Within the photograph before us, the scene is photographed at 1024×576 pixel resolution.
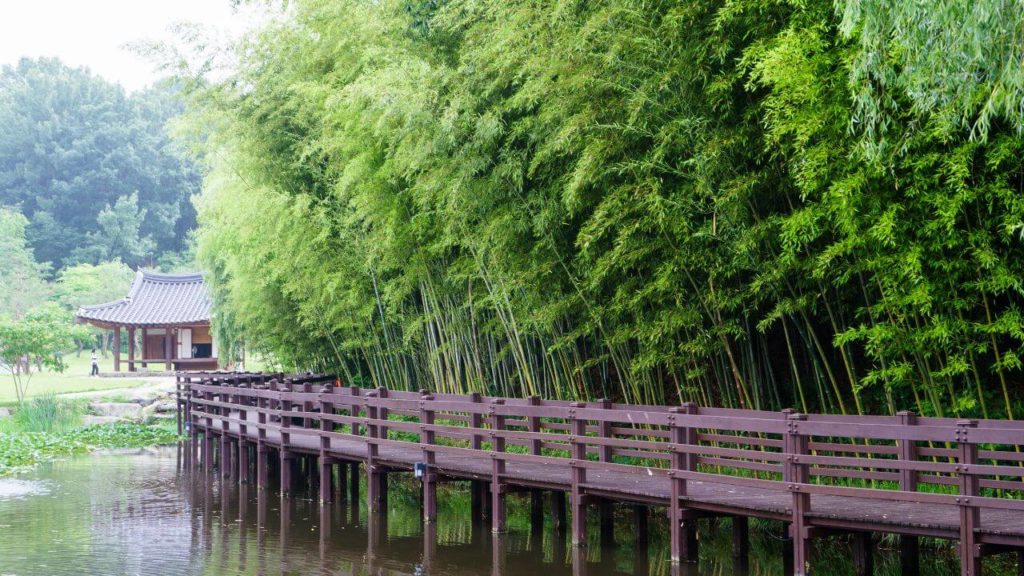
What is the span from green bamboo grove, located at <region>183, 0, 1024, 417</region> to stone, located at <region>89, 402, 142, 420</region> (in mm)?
11049

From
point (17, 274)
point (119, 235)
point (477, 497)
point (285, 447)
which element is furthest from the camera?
point (119, 235)

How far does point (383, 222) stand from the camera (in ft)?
36.8

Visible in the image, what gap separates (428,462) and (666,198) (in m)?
3.09

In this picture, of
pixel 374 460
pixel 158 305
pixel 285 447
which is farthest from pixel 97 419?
pixel 374 460

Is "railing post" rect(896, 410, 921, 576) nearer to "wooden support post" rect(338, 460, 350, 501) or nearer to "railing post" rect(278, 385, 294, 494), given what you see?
"wooden support post" rect(338, 460, 350, 501)

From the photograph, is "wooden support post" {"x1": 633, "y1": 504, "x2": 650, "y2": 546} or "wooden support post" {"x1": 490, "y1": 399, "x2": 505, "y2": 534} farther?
"wooden support post" {"x1": 490, "y1": 399, "x2": 505, "y2": 534}

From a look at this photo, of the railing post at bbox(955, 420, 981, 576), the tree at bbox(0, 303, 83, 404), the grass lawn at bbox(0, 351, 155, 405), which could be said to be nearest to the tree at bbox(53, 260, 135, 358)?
the grass lawn at bbox(0, 351, 155, 405)

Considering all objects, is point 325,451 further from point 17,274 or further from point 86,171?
point 86,171

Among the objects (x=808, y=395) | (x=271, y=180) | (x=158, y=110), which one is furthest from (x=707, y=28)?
(x=158, y=110)

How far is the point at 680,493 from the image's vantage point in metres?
6.88

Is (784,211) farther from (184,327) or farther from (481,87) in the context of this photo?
(184,327)

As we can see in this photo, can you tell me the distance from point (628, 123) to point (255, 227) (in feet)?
25.9

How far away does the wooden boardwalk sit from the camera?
5.71m

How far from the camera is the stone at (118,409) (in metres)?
21.7
